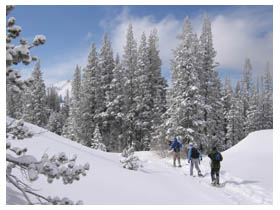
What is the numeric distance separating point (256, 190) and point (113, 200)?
653 cm

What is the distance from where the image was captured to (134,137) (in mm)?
26266

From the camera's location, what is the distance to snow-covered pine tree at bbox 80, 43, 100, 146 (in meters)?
26.1

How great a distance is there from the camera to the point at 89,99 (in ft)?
88.8

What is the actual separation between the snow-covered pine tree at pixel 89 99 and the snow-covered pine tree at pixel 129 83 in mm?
4173

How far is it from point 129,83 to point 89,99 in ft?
19.6

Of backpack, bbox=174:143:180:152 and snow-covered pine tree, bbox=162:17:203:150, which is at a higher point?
snow-covered pine tree, bbox=162:17:203:150

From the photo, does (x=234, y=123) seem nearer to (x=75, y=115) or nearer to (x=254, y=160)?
(x=254, y=160)

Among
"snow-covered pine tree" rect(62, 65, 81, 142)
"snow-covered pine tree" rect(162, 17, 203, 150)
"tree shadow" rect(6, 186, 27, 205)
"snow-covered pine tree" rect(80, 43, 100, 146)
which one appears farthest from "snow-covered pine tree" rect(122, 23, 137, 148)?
"tree shadow" rect(6, 186, 27, 205)

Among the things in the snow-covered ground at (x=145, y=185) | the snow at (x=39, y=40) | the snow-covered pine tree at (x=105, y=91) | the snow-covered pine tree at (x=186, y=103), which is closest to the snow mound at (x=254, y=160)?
the snow-covered ground at (x=145, y=185)

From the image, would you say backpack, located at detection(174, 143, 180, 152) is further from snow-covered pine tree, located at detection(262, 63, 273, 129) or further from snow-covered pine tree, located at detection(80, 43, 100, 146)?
snow-covered pine tree, located at detection(262, 63, 273, 129)

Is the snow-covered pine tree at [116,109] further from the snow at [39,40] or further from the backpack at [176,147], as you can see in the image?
the snow at [39,40]

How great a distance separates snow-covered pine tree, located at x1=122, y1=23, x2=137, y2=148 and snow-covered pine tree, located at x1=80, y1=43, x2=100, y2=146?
4173 millimetres
